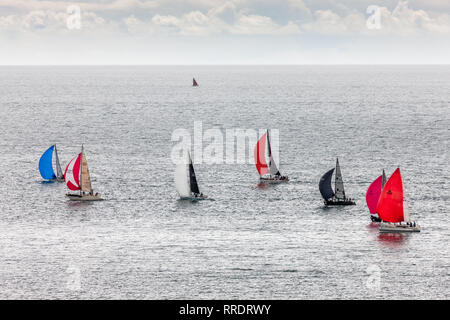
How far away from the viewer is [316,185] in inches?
4220

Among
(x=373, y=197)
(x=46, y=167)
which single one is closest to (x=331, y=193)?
(x=373, y=197)

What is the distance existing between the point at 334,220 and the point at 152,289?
30.9m

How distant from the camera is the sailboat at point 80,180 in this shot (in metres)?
97.4

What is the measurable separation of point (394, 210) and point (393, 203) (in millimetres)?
849

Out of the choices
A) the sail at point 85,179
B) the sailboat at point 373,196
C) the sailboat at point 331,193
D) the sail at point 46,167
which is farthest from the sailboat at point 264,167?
the sail at point 46,167

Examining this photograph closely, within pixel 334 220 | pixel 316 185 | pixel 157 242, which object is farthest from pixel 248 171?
pixel 157 242

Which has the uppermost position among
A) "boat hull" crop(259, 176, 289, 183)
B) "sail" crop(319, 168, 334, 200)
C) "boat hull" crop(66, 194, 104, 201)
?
"sail" crop(319, 168, 334, 200)

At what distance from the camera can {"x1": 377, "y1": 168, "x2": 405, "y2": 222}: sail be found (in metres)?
81.8

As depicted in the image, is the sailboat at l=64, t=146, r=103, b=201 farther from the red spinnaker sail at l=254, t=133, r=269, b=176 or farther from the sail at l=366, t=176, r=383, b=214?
the sail at l=366, t=176, r=383, b=214

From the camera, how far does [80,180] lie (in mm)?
99438

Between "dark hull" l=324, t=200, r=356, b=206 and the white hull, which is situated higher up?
"dark hull" l=324, t=200, r=356, b=206

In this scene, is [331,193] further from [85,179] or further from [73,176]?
[73,176]

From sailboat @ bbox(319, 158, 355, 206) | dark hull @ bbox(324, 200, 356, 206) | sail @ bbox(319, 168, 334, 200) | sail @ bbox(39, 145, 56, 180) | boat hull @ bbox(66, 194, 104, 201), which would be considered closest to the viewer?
sail @ bbox(319, 168, 334, 200)

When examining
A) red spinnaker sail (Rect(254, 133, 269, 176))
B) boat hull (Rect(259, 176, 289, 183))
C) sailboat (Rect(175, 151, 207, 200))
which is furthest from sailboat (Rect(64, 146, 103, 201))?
red spinnaker sail (Rect(254, 133, 269, 176))
